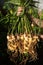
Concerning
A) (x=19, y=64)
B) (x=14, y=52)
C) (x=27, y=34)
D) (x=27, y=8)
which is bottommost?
(x=19, y=64)

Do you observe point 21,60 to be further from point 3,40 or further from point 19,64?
point 3,40

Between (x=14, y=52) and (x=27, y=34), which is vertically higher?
(x=27, y=34)

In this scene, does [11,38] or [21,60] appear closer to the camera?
[11,38]

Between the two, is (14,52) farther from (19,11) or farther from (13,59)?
(19,11)

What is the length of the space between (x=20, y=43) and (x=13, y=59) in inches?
5.2

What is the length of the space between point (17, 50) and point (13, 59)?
0.09 m

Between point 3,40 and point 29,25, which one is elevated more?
point 29,25

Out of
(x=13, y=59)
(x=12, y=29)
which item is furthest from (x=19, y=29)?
(x=13, y=59)

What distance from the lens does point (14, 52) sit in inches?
46.6

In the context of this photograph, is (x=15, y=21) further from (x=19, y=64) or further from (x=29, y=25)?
(x=19, y=64)

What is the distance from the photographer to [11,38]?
1.13 m

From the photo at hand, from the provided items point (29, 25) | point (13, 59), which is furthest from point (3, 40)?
point (29, 25)

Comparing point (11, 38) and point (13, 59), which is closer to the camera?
point (11, 38)

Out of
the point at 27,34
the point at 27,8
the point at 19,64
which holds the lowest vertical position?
the point at 19,64
